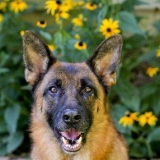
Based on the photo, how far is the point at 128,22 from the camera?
7.98 meters

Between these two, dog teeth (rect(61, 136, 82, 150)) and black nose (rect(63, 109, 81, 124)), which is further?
dog teeth (rect(61, 136, 82, 150))

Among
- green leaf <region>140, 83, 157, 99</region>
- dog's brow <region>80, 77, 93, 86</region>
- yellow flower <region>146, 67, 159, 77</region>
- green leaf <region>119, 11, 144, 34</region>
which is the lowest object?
green leaf <region>140, 83, 157, 99</region>

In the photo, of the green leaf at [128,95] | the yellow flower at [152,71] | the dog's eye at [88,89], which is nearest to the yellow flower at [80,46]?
the green leaf at [128,95]

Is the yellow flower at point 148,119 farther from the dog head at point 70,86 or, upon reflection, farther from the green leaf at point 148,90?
the dog head at point 70,86

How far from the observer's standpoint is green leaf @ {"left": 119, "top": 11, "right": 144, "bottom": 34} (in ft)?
25.9

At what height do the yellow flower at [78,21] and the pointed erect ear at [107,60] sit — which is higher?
the pointed erect ear at [107,60]

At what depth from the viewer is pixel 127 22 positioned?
7984 millimetres

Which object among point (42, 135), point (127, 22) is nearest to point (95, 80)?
point (42, 135)

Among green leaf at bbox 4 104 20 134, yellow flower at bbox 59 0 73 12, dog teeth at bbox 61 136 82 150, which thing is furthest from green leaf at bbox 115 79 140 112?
dog teeth at bbox 61 136 82 150

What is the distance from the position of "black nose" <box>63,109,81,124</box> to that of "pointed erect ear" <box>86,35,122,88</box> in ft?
2.21

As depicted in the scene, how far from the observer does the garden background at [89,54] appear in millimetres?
7945

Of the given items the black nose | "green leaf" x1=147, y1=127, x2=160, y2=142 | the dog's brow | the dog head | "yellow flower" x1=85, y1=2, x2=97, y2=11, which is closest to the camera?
the black nose

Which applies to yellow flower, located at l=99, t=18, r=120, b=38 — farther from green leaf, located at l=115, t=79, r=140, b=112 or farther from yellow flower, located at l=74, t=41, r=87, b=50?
green leaf, located at l=115, t=79, r=140, b=112

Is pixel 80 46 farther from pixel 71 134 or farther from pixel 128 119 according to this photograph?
pixel 71 134
